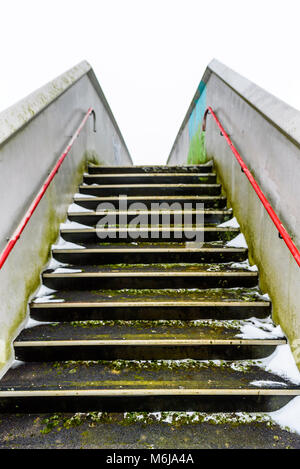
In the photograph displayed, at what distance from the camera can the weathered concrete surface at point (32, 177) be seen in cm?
170

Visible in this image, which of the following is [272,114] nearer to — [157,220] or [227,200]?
[227,200]

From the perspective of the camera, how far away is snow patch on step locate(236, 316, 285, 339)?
5.70ft

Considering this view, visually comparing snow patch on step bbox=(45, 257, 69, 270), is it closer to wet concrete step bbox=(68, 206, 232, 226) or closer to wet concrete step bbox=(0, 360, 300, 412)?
wet concrete step bbox=(68, 206, 232, 226)

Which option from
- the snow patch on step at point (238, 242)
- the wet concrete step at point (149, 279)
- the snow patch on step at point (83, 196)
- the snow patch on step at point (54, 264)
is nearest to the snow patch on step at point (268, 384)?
the wet concrete step at point (149, 279)

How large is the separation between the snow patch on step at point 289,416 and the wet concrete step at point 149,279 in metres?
0.88

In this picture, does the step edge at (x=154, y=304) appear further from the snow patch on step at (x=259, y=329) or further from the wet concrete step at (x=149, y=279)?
the wet concrete step at (x=149, y=279)

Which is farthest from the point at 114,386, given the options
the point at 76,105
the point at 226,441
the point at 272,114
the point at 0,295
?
the point at 76,105

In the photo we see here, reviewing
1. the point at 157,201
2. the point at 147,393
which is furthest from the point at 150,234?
the point at 147,393

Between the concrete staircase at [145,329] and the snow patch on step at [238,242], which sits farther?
the snow patch on step at [238,242]

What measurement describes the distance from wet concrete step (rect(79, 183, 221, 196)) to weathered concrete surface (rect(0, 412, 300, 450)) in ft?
7.36

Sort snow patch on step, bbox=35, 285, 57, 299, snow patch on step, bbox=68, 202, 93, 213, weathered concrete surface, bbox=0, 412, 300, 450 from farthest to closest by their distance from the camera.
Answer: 1. snow patch on step, bbox=68, 202, 93, 213
2. snow patch on step, bbox=35, 285, 57, 299
3. weathered concrete surface, bbox=0, 412, 300, 450

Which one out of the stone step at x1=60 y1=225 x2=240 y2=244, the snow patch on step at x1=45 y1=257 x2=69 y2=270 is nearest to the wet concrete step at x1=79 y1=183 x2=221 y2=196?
the stone step at x1=60 y1=225 x2=240 y2=244
